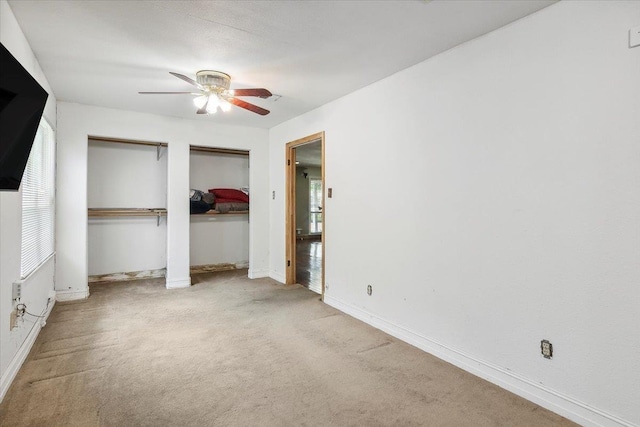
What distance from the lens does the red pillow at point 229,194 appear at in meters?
5.44

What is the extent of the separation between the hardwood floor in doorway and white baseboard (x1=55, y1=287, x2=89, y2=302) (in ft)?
9.13

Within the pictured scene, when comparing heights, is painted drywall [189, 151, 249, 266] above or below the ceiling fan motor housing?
below

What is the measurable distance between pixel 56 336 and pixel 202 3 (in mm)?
3054

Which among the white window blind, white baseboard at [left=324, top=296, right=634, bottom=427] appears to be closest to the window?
the white window blind

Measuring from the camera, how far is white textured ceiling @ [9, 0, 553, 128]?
1994mm

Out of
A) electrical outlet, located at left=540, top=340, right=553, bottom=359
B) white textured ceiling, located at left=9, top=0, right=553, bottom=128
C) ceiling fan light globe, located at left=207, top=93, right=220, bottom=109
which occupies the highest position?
white textured ceiling, located at left=9, top=0, right=553, bottom=128

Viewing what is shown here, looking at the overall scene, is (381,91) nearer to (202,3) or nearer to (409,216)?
(409,216)

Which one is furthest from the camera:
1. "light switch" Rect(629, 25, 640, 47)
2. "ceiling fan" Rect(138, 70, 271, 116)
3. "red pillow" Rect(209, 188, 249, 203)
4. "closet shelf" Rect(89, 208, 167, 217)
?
"red pillow" Rect(209, 188, 249, 203)

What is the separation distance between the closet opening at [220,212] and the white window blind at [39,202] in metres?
1.94

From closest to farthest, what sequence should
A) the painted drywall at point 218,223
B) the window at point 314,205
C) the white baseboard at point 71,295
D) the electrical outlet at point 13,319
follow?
the electrical outlet at point 13,319
the white baseboard at point 71,295
the painted drywall at point 218,223
the window at point 314,205

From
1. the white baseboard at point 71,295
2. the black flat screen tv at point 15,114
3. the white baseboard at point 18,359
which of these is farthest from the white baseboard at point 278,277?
the black flat screen tv at point 15,114

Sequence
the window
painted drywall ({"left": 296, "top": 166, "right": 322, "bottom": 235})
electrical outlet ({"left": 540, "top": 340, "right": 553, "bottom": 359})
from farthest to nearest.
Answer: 1. the window
2. painted drywall ({"left": 296, "top": 166, "right": 322, "bottom": 235})
3. electrical outlet ({"left": 540, "top": 340, "right": 553, "bottom": 359})

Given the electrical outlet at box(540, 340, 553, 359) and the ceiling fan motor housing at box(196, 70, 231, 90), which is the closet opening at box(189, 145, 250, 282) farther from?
the electrical outlet at box(540, 340, 553, 359)

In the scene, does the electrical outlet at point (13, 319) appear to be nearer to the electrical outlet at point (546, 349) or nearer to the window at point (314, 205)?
the electrical outlet at point (546, 349)
